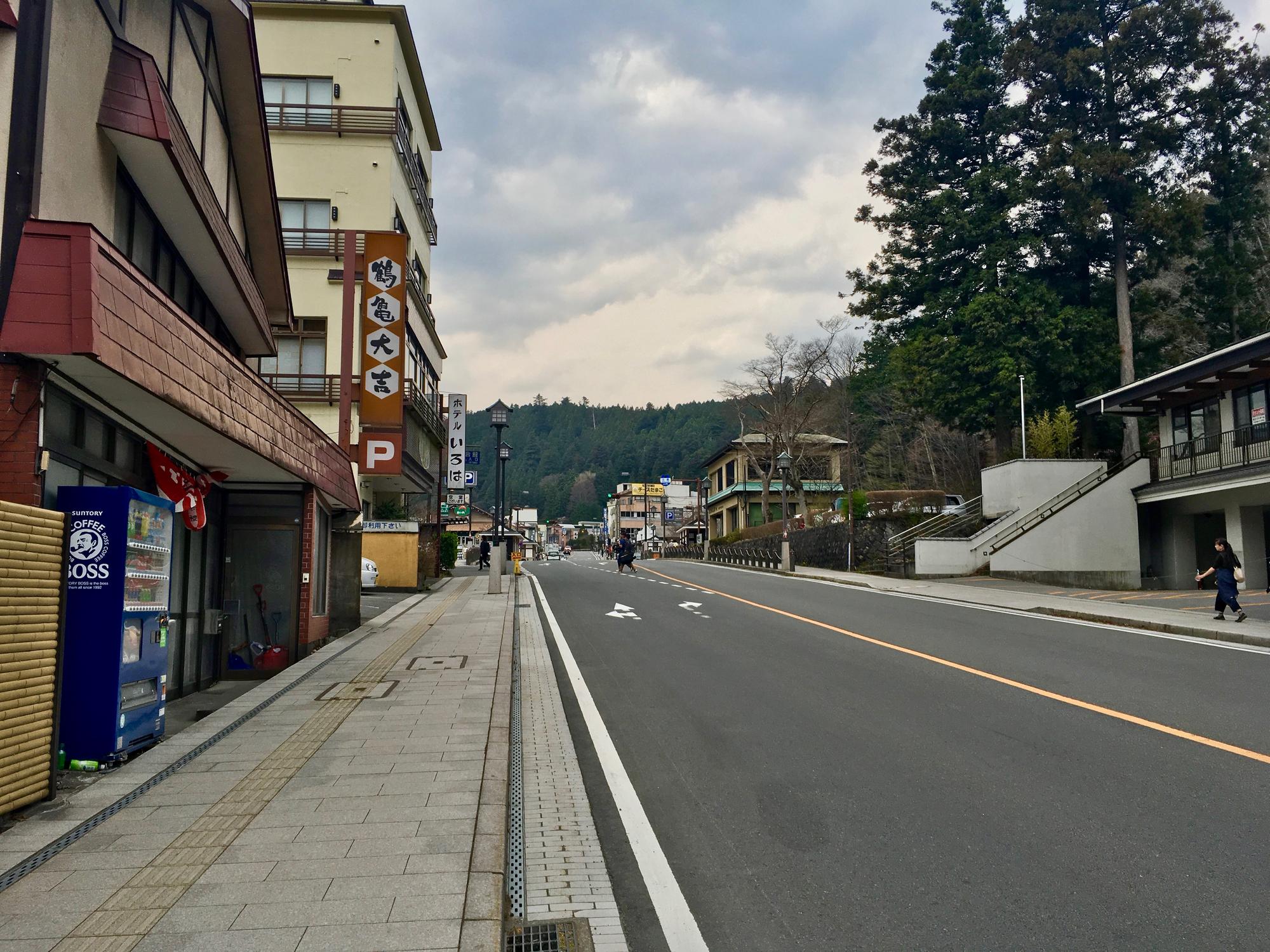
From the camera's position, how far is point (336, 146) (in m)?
30.4

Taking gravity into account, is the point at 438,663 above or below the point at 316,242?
below

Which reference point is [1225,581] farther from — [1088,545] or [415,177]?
[415,177]

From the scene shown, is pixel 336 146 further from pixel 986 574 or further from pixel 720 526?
pixel 720 526

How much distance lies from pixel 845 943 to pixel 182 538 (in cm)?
980

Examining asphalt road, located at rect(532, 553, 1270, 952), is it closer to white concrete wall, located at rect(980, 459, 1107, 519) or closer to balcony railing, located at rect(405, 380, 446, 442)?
balcony railing, located at rect(405, 380, 446, 442)

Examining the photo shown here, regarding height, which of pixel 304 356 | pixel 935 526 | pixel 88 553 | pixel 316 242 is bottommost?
pixel 88 553

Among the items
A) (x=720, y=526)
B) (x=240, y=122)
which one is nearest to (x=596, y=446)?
(x=720, y=526)

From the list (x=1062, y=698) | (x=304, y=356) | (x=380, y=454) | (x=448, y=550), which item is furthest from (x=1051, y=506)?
(x=448, y=550)

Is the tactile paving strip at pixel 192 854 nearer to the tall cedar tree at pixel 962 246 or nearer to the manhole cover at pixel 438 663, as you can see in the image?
the manhole cover at pixel 438 663

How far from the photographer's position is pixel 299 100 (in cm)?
3092

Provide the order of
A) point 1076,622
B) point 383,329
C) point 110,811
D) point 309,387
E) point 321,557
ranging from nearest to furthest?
1. point 110,811
2. point 321,557
3. point 1076,622
4. point 383,329
5. point 309,387

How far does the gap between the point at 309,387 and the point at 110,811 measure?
24.7m

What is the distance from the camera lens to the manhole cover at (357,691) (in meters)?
10.1

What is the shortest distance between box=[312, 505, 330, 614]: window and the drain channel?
5235 millimetres
